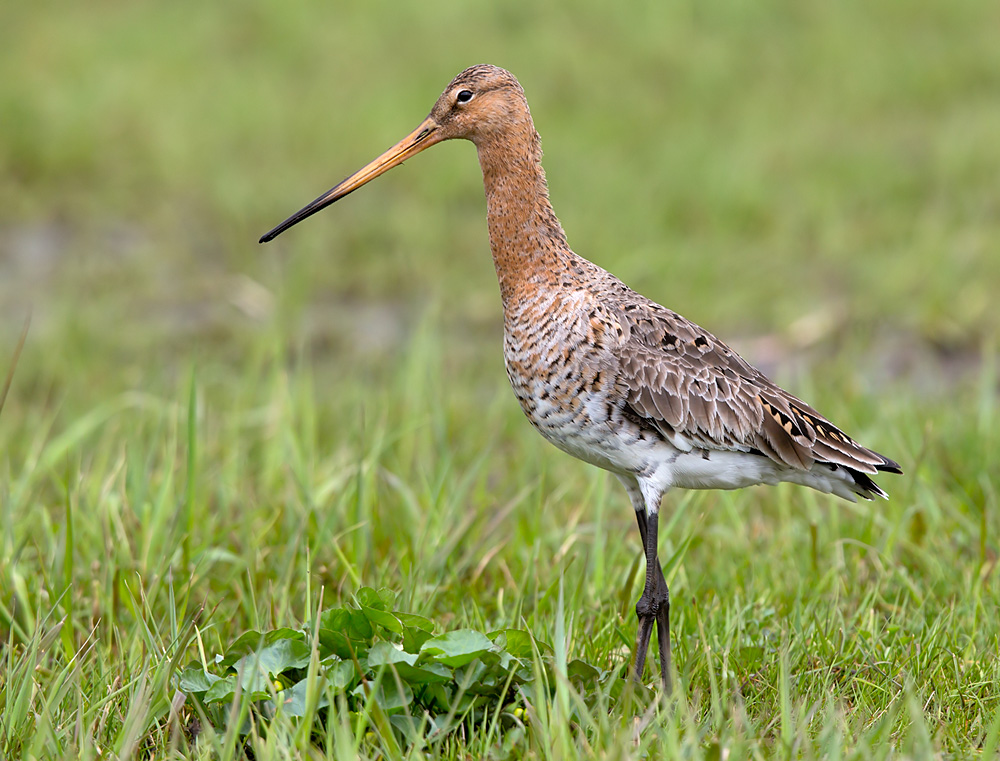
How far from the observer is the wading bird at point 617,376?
3.53 meters

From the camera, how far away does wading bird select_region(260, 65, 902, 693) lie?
3533 millimetres

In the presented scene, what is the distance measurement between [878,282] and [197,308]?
14.7 feet

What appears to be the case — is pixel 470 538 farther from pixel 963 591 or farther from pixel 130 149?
pixel 130 149

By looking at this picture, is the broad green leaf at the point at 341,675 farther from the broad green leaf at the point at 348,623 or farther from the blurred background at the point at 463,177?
the blurred background at the point at 463,177

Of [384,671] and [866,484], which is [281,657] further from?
[866,484]

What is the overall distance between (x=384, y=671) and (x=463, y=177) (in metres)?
6.96

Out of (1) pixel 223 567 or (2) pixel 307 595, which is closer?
(2) pixel 307 595

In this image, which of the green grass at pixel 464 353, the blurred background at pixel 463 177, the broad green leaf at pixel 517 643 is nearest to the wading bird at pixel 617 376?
the broad green leaf at pixel 517 643

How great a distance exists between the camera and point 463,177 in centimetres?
966

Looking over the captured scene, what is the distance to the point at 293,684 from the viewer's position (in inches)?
127

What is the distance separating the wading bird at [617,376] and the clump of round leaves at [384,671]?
0.43m

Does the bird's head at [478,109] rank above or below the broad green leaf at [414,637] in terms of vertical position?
above

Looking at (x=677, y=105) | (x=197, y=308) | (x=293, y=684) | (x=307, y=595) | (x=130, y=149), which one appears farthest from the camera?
(x=677, y=105)

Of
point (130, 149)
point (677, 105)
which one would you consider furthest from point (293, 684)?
point (677, 105)
